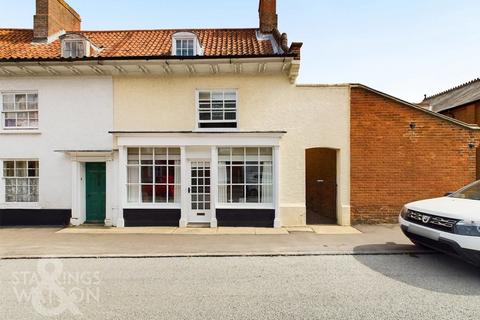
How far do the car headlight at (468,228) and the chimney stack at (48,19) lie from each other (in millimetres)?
14753

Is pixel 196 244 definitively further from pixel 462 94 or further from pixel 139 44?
pixel 462 94

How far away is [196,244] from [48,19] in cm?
1115

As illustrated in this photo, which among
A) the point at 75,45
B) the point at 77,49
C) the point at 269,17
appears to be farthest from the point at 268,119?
the point at 75,45

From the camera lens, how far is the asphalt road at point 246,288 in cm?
407

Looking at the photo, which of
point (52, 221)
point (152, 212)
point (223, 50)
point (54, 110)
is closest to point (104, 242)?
point (152, 212)

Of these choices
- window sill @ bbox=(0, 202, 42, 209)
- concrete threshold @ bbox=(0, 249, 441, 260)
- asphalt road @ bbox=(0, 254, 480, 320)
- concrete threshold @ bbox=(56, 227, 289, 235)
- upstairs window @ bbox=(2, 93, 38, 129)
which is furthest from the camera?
upstairs window @ bbox=(2, 93, 38, 129)

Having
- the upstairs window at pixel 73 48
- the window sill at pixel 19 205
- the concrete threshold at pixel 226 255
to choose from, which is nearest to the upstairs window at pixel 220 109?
the concrete threshold at pixel 226 255

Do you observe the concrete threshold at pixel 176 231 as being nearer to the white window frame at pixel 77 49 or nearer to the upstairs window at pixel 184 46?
the white window frame at pixel 77 49

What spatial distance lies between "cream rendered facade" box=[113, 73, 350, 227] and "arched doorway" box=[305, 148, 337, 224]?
64 cm

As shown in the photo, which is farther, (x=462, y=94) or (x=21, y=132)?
(x=462, y=94)

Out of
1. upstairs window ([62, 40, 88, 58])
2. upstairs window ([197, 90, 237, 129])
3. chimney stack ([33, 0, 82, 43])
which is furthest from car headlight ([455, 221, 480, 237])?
chimney stack ([33, 0, 82, 43])

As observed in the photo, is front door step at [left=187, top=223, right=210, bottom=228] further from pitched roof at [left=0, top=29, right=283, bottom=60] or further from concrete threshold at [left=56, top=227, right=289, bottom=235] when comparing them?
pitched roof at [left=0, top=29, right=283, bottom=60]

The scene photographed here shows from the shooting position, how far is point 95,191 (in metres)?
10.2

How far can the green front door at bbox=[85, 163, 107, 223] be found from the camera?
10.1 metres
